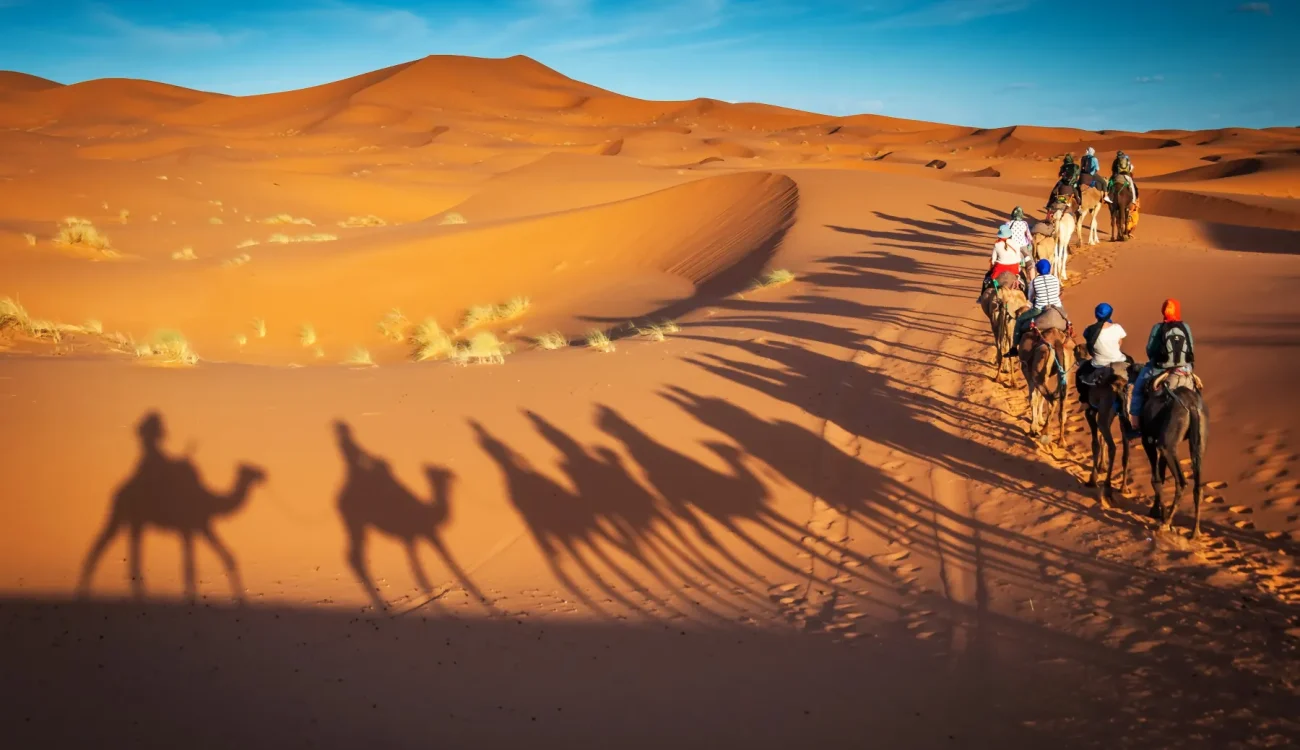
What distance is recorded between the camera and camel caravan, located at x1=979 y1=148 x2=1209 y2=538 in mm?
7832

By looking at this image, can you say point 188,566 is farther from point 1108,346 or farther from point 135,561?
point 1108,346

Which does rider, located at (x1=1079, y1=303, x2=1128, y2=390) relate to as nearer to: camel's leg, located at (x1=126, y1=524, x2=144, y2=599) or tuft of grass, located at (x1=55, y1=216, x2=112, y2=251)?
camel's leg, located at (x1=126, y1=524, x2=144, y2=599)

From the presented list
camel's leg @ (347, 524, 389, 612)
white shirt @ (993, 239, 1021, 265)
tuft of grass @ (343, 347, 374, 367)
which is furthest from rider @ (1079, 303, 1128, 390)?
tuft of grass @ (343, 347, 374, 367)

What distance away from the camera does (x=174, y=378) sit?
1228 cm

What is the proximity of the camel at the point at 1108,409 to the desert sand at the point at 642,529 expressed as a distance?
34 cm

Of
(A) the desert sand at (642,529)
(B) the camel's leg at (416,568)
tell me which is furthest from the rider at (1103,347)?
(B) the camel's leg at (416,568)

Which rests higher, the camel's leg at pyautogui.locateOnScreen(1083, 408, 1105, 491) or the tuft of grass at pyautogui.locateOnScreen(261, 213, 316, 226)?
the tuft of grass at pyautogui.locateOnScreen(261, 213, 316, 226)

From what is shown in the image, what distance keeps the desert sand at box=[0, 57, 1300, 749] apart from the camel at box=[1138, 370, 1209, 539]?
846mm

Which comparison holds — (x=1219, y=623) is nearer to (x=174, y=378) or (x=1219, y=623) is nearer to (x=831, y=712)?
(x=831, y=712)

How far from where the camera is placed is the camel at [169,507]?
8641mm

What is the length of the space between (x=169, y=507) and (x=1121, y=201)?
74.7ft

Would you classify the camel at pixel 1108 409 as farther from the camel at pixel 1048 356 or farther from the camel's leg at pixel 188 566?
the camel's leg at pixel 188 566

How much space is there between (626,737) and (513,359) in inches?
393

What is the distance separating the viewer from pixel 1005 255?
1363 cm
